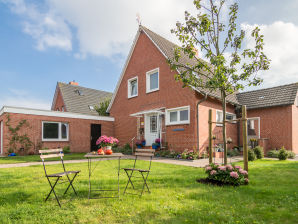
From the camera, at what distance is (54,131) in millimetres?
14844

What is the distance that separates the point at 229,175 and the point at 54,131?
13119mm

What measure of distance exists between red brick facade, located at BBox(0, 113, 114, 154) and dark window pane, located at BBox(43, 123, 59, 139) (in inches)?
15.6

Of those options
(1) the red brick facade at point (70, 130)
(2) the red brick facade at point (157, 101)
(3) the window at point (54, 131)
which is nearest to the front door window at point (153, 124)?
(2) the red brick facade at point (157, 101)

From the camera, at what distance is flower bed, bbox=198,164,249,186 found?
194 inches

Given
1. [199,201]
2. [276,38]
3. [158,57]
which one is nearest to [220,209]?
[199,201]

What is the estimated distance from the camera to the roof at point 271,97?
41.0 ft

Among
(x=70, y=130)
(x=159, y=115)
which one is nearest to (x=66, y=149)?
(x=70, y=130)

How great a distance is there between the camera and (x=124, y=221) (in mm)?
2979

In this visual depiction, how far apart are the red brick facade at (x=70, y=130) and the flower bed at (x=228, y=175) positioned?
1237 centimetres

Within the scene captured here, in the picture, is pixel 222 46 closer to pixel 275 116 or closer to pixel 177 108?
pixel 177 108

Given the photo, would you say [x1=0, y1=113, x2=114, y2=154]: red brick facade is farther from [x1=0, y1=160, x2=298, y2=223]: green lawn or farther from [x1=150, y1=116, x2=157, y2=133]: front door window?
[x1=0, y1=160, x2=298, y2=223]: green lawn

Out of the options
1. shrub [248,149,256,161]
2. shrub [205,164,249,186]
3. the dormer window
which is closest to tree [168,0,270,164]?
shrub [205,164,249,186]

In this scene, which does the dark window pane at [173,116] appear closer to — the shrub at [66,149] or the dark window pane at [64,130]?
the shrub at [66,149]

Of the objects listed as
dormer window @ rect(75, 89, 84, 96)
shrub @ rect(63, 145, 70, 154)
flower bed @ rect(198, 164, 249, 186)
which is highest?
dormer window @ rect(75, 89, 84, 96)
